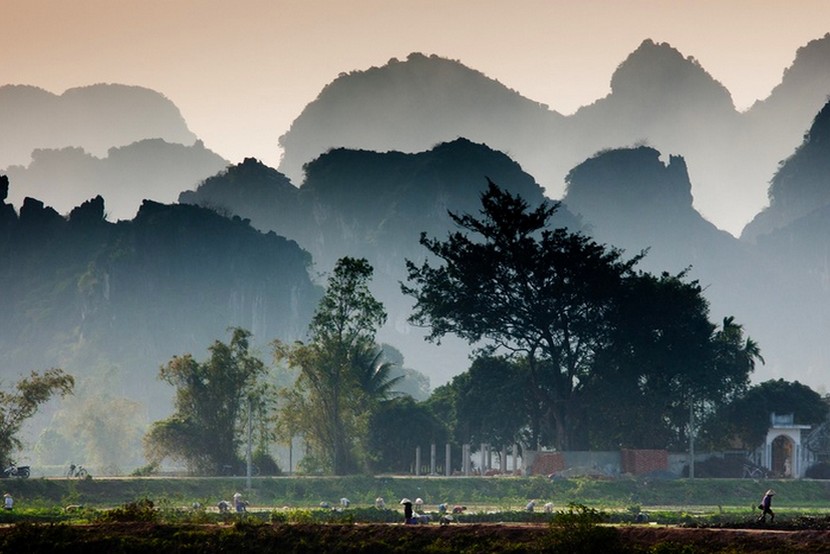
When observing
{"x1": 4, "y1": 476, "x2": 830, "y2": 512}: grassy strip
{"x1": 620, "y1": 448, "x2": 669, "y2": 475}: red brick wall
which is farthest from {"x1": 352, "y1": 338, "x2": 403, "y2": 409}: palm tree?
{"x1": 620, "y1": 448, "x2": 669, "y2": 475}: red brick wall

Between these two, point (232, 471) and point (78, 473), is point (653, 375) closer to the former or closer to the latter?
point (232, 471)

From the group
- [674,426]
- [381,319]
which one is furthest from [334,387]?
[674,426]

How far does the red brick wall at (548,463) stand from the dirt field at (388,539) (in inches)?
1759

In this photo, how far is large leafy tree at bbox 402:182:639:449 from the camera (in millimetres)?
98438

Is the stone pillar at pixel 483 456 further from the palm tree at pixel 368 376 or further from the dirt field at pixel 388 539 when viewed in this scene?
the dirt field at pixel 388 539

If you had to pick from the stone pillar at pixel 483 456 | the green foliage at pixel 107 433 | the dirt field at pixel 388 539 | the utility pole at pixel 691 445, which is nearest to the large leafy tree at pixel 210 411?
the stone pillar at pixel 483 456

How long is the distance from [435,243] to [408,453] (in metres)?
12.4

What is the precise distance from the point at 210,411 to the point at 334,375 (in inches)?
283

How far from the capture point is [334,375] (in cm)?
9419

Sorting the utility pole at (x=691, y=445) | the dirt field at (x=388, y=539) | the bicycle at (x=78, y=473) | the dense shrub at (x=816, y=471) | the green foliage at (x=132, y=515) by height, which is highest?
the utility pole at (x=691, y=445)

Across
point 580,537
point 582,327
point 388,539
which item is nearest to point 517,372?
point 582,327

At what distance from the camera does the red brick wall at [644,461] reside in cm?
9456

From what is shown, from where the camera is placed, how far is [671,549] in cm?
4306

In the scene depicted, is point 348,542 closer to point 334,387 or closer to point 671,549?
point 671,549
